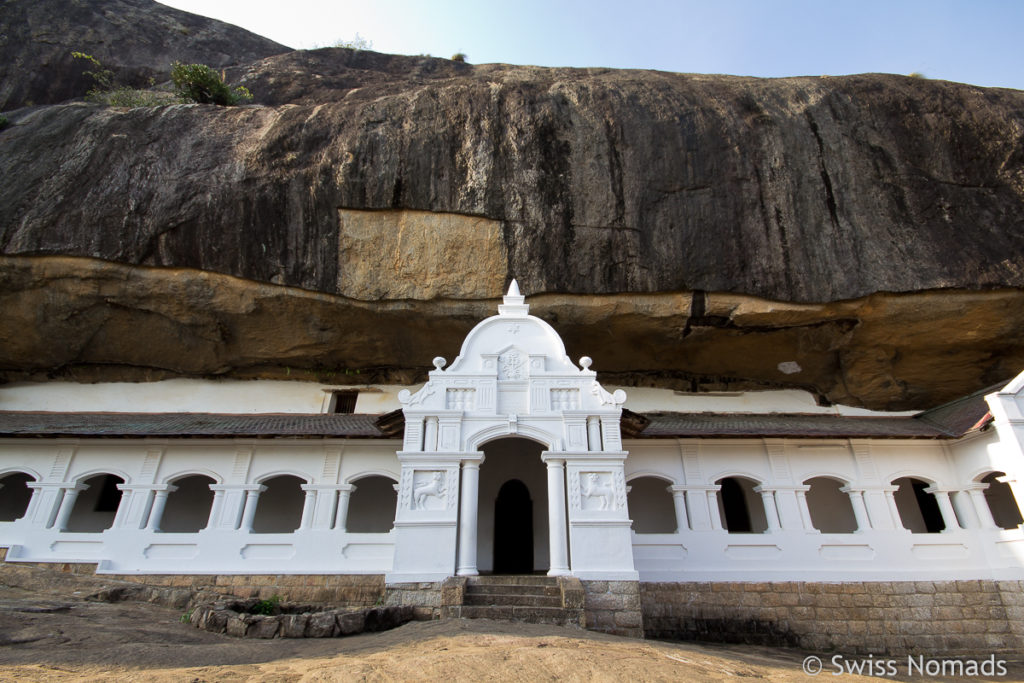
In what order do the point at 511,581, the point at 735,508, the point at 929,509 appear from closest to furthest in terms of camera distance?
the point at 511,581 → the point at 735,508 → the point at 929,509

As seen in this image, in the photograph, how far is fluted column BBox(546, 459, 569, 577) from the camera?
989 centimetres

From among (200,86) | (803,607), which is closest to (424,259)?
(200,86)

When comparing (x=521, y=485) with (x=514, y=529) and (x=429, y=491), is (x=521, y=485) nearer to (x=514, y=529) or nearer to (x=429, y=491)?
(x=514, y=529)

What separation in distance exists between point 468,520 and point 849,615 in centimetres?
822

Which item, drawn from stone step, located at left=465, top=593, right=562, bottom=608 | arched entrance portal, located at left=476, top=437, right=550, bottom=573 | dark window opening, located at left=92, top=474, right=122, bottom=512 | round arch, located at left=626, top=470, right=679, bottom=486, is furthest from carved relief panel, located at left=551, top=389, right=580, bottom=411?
dark window opening, located at left=92, top=474, right=122, bottom=512

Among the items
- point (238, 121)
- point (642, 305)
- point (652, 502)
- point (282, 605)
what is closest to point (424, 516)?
point (282, 605)

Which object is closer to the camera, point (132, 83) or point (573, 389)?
point (573, 389)

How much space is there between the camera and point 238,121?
15805 millimetres

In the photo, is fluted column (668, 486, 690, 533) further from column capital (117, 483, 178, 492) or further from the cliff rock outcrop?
column capital (117, 483, 178, 492)

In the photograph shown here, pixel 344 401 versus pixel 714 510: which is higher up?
pixel 344 401

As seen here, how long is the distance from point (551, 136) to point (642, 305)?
16.8ft

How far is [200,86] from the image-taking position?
17.5 metres

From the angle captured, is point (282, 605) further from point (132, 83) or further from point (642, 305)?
point (132, 83)

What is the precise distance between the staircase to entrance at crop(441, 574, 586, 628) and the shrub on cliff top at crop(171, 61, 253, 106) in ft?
54.2
